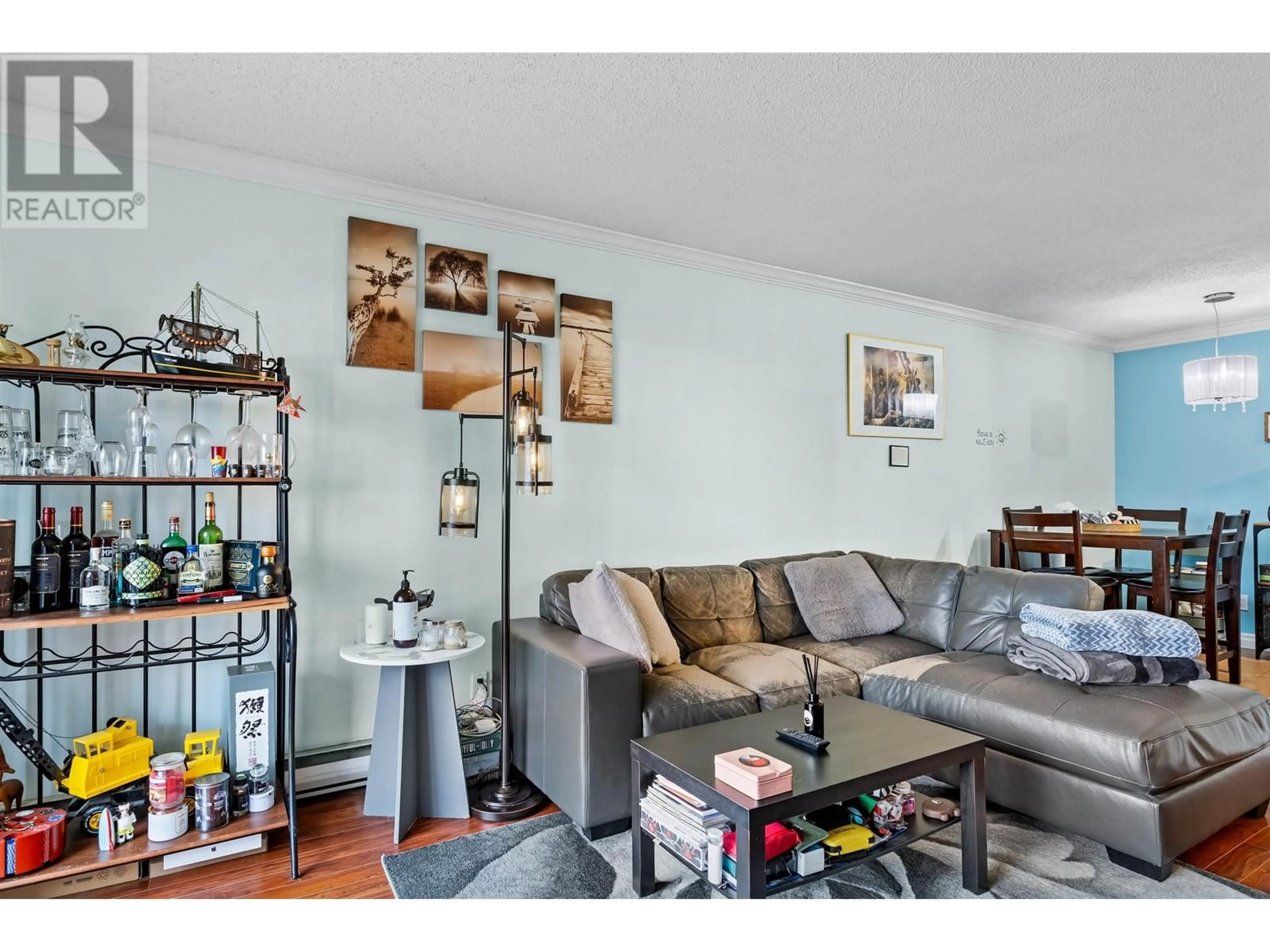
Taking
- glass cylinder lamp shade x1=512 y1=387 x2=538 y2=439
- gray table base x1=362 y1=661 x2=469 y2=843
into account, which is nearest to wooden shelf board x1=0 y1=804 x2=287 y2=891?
gray table base x1=362 y1=661 x2=469 y2=843

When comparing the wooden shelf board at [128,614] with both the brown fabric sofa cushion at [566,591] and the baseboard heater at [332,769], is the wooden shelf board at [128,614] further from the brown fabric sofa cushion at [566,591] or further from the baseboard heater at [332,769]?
the brown fabric sofa cushion at [566,591]

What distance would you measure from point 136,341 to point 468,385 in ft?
3.92

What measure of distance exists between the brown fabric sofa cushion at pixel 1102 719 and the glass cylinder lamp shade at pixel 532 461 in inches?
65.3

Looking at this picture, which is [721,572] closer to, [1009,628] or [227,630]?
[1009,628]

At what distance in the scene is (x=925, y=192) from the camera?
9.88 ft

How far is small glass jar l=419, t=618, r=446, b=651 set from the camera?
2527mm

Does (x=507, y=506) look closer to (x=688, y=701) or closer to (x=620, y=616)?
(x=620, y=616)

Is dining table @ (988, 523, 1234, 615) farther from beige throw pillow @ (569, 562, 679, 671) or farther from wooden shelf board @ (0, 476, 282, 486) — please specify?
wooden shelf board @ (0, 476, 282, 486)

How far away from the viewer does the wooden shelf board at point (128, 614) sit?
1923mm

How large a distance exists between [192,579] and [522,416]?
1199 mm

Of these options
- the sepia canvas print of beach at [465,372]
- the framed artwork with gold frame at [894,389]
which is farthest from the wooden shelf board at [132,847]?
the framed artwork with gold frame at [894,389]

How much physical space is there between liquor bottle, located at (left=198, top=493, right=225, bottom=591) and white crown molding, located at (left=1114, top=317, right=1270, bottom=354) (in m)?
6.56

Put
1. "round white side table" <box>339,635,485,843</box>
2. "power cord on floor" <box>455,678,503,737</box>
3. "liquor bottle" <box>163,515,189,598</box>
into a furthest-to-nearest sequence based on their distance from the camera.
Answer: "power cord on floor" <box>455,678,503,737</box>, "round white side table" <box>339,635,485,843</box>, "liquor bottle" <box>163,515,189,598</box>
